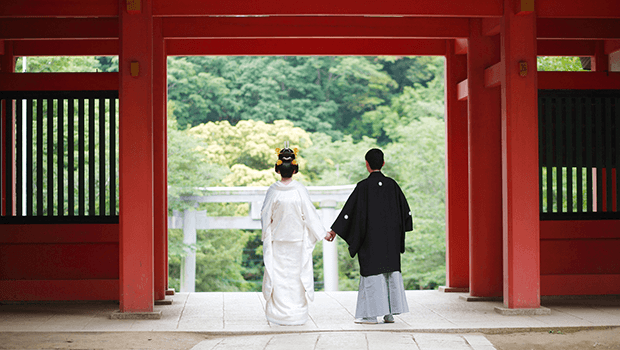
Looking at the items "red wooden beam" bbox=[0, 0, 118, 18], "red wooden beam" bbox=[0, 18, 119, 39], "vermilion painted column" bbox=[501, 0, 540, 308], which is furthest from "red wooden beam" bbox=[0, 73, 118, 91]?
"vermilion painted column" bbox=[501, 0, 540, 308]

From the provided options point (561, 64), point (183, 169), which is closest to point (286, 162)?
point (561, 64)

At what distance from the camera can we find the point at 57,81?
7.05 metres

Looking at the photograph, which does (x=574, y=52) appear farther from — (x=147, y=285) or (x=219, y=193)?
(x=219, y=193)

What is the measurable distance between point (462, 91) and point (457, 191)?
1.18 m

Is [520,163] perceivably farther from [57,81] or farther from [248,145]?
[248,145]

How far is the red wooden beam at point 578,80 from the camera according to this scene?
7199 mm

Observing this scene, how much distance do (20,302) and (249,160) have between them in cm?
1160

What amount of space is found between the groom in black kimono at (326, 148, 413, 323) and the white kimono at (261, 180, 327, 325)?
0.29 m

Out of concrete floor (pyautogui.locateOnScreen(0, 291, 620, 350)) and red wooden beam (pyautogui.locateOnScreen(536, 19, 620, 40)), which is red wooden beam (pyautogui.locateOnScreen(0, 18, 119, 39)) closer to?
concrete floor (pyautogui.locateOnScreen(0, 291, 620, 350))

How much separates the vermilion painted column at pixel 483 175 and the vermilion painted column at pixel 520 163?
0.84 meters

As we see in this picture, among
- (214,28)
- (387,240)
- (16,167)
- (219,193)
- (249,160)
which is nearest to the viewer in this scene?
(387,240)

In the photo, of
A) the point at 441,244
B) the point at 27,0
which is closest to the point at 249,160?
the point at 441,244

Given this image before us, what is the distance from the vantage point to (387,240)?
18.0ft

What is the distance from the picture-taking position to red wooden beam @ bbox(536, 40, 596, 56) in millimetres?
7809
